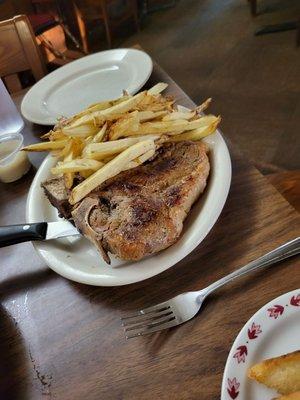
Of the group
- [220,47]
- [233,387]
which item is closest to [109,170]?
[233,387]

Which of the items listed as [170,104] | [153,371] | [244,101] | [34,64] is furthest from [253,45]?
[153,371]

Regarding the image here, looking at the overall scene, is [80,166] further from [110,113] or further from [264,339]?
[264,339]

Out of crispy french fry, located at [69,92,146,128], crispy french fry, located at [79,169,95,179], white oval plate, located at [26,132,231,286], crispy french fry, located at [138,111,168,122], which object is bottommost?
white oval plate, located at [26,132,231,286]

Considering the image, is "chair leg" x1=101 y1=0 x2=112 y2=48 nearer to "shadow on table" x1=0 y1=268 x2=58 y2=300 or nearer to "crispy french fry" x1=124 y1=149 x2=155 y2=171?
"crispy french fry" x1=124 y1=149 x2=155 y2=171

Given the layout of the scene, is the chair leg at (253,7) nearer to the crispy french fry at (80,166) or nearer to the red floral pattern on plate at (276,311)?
the crispy french fry at (80,166)

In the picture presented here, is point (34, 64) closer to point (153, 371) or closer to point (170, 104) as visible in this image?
point (170, 104)

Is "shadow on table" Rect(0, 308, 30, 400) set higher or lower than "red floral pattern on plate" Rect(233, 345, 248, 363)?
lower

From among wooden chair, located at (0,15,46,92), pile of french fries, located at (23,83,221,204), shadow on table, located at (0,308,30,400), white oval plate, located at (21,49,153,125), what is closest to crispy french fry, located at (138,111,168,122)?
pile of french fries, located at (23,83,221,204)

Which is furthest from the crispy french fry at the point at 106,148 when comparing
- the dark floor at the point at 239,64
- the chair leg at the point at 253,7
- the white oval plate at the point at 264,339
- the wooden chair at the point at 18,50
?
the chair leg at the point at 253,7
